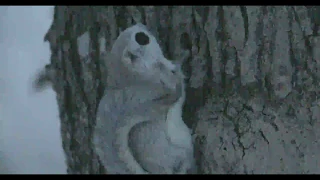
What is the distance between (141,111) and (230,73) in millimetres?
194

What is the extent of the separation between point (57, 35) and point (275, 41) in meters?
0.44

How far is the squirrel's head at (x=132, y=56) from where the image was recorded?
0.68 metres

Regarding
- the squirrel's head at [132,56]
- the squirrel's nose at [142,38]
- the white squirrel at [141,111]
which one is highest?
the squirrel's nose at [142,38]

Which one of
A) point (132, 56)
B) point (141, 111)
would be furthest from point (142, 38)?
point (141, 111)

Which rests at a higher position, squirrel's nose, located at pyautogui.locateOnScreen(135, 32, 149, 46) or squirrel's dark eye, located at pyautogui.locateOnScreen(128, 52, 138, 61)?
squirrel's nose, located at pyautogui.locateOnScreen(135, 32, 149, 46)

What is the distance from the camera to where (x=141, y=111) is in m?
0.71

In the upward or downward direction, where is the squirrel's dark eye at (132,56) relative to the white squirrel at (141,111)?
upward

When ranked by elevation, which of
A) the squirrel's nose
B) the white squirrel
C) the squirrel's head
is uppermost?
the squirrel's nose

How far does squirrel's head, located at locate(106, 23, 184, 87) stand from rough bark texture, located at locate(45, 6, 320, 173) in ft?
0.05

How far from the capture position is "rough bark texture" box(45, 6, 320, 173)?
69cm

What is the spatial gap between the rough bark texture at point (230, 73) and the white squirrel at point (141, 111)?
2cm

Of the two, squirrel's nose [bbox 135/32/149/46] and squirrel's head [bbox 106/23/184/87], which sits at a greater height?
squirrel's nose [bbox 135/32/149/46]
